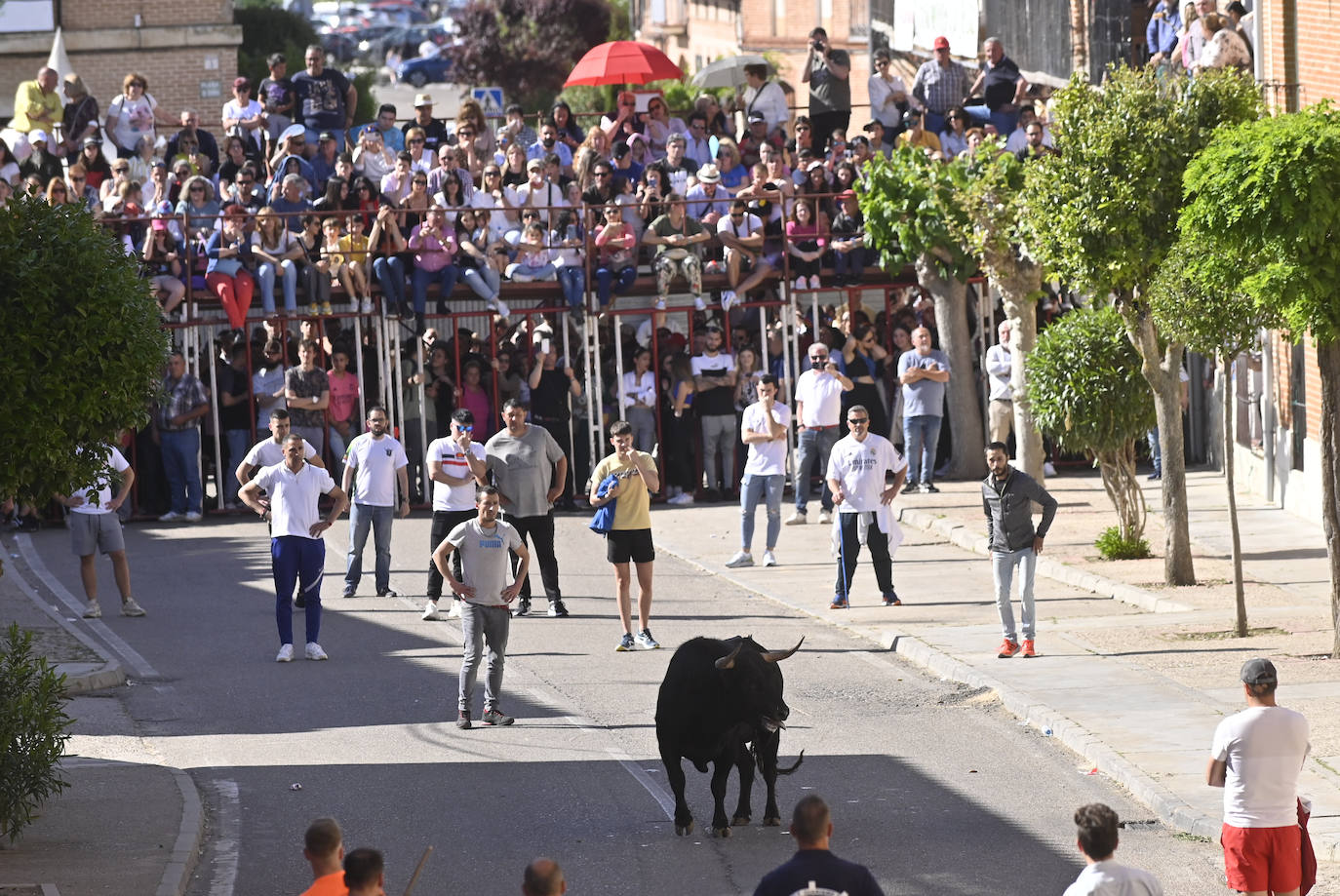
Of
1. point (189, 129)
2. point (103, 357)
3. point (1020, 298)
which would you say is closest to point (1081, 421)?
point (1020, 298)

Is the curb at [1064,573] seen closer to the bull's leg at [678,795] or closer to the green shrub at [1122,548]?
the green shrub at [1122,548]

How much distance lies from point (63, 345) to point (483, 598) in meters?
4.56

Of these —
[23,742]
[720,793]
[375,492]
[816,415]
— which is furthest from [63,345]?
[816,415]

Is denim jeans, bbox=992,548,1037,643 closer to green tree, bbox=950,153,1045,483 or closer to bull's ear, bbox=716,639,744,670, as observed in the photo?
green tree, bbox=950,153,1045,483

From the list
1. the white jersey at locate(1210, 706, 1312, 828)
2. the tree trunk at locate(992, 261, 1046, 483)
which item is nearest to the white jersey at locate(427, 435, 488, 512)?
the tree trunk at locate(992, 261, 1046, 483)

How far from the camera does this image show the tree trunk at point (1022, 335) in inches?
844

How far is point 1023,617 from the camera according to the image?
15.3 meters

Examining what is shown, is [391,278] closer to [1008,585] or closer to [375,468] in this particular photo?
[375,468]

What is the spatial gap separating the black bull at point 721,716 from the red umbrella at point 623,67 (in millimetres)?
19426

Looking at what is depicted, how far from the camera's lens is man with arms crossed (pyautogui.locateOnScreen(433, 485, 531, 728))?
13430mm

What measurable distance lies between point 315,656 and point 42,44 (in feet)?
90.0

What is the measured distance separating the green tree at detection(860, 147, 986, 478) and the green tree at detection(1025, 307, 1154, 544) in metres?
2.57

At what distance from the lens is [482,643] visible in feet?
44.3

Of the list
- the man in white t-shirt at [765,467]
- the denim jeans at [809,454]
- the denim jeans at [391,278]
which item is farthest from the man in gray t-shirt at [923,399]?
the denim jeans at [391,278]
